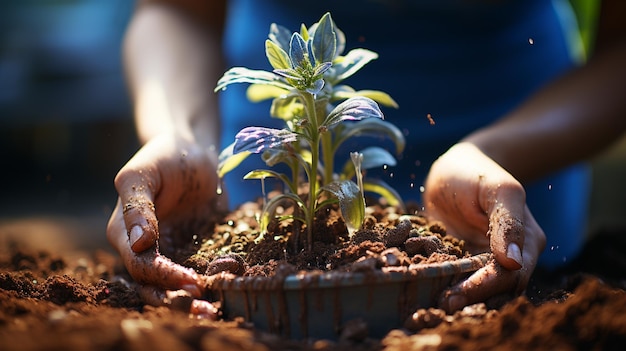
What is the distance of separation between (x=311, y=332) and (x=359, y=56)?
2.00 ft

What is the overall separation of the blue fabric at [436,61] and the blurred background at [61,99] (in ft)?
9.52

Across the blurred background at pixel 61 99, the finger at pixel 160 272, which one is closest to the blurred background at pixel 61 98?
the blurred background at pixel 61 99

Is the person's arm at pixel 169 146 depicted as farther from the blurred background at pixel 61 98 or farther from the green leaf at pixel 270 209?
the blurred background at pixel 61 98

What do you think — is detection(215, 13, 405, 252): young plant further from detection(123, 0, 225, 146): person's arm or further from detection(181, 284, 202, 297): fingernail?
detection(123, 0, 225, 146): person's arm

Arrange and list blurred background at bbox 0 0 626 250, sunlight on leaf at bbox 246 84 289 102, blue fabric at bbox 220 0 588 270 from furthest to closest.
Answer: blurred background at bbox 0 0 626 250 → blue fabric at bbox 220 0 588 270 → sunlight on leaf at bbox 246 84 289 102

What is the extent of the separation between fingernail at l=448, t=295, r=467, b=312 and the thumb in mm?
109

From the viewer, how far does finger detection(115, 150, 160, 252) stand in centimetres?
119

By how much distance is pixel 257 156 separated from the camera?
2.35m

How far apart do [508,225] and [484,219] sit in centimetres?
12

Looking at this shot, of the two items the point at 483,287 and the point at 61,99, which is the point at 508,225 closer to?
the point at 483,287

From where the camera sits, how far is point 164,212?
145 cm

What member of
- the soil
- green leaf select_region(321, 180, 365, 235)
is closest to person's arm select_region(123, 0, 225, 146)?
the soil

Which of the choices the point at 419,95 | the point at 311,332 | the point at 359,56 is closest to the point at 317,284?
the point at 311,332

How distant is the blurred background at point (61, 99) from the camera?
5.37m
